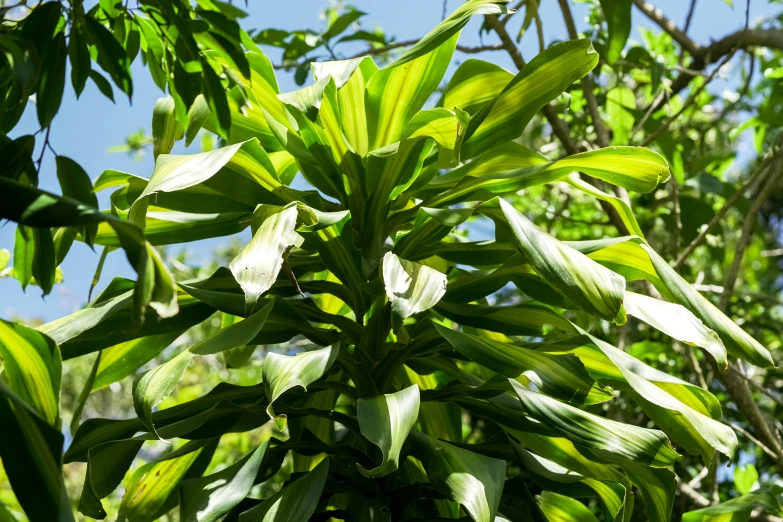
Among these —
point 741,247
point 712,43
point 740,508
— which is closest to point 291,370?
point 740,508

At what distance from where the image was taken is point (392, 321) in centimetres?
75

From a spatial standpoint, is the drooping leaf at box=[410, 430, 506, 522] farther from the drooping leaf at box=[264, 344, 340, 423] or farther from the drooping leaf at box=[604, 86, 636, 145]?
the drooping leaf at box=[604, 86, 636, 145]

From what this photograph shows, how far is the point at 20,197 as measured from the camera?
1.69ft

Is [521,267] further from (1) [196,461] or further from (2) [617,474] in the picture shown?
(1) [196,461]

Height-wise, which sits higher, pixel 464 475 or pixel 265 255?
pixel 265 255

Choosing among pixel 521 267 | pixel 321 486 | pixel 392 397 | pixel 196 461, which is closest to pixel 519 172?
pixel 521 267

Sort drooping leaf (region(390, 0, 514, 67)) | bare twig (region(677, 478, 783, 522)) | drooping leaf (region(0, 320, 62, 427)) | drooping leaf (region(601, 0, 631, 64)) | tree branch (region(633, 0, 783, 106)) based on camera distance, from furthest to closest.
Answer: tree branch (region(633, 0, 783, 106)) → drooping leaf (region(601, 0, 631, 64)) → bare twig (region(677, 478, 783, 522)) → drooping leaf (region(390, 0, 514, 67)) → drooping leaf (region(0, 320, 62, 427))

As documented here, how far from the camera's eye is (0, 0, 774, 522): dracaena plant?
30.7 inches

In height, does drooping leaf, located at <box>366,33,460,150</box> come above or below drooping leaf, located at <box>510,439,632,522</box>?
above

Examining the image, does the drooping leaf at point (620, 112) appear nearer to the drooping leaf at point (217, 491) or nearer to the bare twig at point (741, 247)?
the bare twig at point (741, 247)

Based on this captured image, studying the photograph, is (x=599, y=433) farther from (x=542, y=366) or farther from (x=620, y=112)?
(x=620, y=112)

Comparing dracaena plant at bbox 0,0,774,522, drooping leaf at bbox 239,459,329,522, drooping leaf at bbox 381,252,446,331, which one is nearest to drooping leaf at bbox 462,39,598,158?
dracaena plant at bbox 0,0,774,522

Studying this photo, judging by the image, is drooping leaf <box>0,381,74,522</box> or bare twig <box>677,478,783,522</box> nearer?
drooping leaf <box>0,381,74,522</box>

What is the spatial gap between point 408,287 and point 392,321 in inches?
1.9
